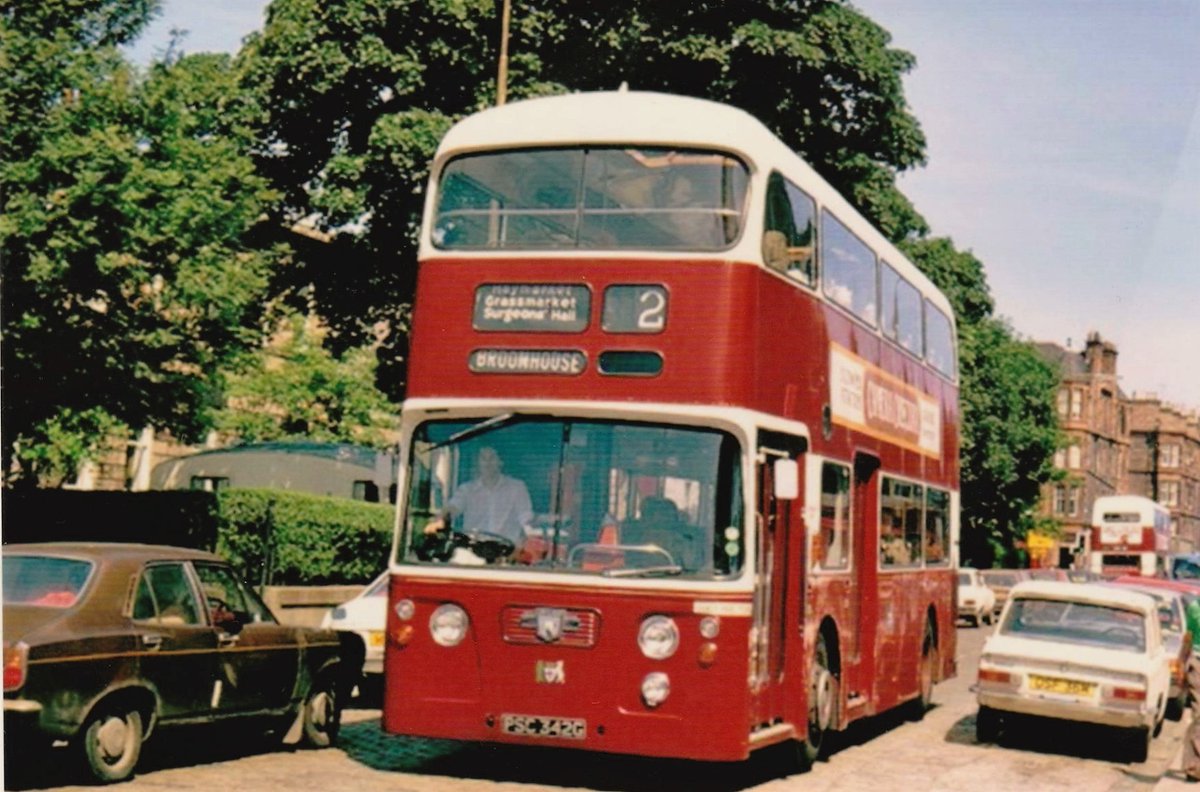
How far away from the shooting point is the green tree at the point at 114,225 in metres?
18.1

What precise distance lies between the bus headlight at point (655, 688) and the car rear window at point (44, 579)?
386 cm

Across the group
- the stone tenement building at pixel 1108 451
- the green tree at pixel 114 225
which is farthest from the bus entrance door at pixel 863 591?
the stone tenement building at pixel 1108 451

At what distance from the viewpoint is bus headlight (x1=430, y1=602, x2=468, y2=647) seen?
11047 millimetres

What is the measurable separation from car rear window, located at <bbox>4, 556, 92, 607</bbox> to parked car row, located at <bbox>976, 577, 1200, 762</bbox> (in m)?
9.10

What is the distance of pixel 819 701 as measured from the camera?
13.3 metres

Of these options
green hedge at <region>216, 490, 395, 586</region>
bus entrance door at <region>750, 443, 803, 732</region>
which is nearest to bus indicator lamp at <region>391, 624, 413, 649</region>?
bus entrance door at <region>750, 443, 803, 732</region>

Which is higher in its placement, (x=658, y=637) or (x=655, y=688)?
(x=658, y=637)

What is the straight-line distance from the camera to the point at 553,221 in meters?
11.4

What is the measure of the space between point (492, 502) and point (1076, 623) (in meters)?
7.73

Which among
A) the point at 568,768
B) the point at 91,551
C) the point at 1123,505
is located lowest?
the point at 568,768

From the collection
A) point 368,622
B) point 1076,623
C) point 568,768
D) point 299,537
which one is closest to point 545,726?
point 568,768

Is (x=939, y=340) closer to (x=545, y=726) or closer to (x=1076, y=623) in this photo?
(x=1076, y=623)

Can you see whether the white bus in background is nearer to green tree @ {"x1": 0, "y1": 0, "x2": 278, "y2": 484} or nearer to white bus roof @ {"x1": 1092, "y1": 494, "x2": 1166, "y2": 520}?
white bus roof @ {"x1": 1092, "y1": 494, "x2": 1166, "y2": 520}

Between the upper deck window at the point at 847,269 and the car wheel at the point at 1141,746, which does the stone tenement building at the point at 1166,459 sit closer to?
the car wheel at the point at 1141,746
